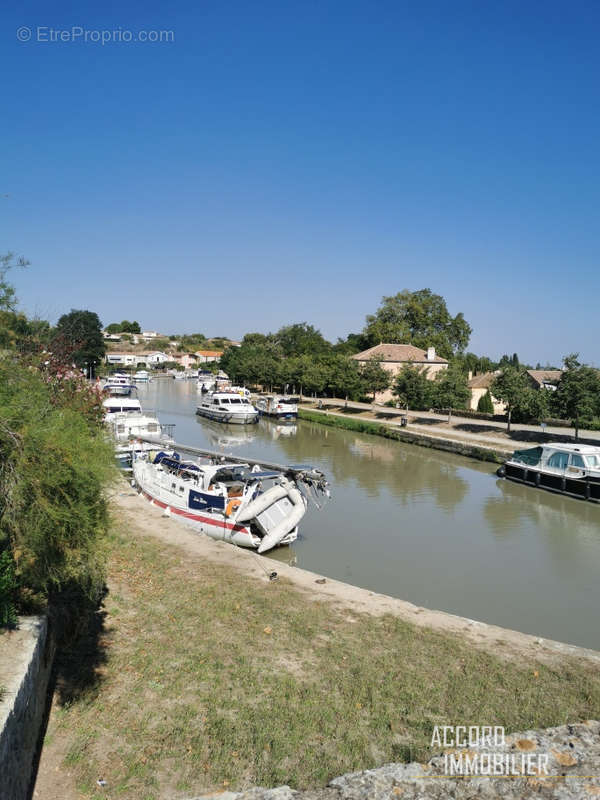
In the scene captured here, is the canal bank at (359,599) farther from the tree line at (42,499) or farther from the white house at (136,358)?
the white house at (136,358)

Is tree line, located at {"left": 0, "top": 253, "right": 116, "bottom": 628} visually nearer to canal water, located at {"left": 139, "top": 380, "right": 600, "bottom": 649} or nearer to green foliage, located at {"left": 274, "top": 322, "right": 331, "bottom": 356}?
canal water, located at {"left": 139, "top": 380, "right": 600, "bottom": 649}

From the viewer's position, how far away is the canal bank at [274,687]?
634cm

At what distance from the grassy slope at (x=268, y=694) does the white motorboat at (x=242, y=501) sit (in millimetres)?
4953

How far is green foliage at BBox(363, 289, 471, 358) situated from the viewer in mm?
83375

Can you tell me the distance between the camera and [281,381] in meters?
70.9

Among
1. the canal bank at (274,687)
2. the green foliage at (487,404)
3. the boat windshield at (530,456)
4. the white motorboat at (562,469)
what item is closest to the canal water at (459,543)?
the white motorboat at (562,469)

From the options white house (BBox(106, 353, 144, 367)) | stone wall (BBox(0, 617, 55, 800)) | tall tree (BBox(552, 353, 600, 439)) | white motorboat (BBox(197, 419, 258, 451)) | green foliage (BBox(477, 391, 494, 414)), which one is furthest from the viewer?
white house (BBox(106, 353, 144, 367))

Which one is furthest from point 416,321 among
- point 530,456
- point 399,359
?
point 530,456

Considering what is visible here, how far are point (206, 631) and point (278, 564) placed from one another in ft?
15.7

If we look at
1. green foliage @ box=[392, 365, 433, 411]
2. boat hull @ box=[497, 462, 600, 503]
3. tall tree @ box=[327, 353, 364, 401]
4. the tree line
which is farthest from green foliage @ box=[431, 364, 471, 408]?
the tree line

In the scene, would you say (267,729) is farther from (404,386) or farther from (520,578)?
(404,386)

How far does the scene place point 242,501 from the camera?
1658 cm

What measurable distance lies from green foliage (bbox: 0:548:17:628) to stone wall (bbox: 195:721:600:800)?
292 cm

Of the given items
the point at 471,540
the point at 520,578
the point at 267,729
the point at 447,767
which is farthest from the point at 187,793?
the point at 471,540
